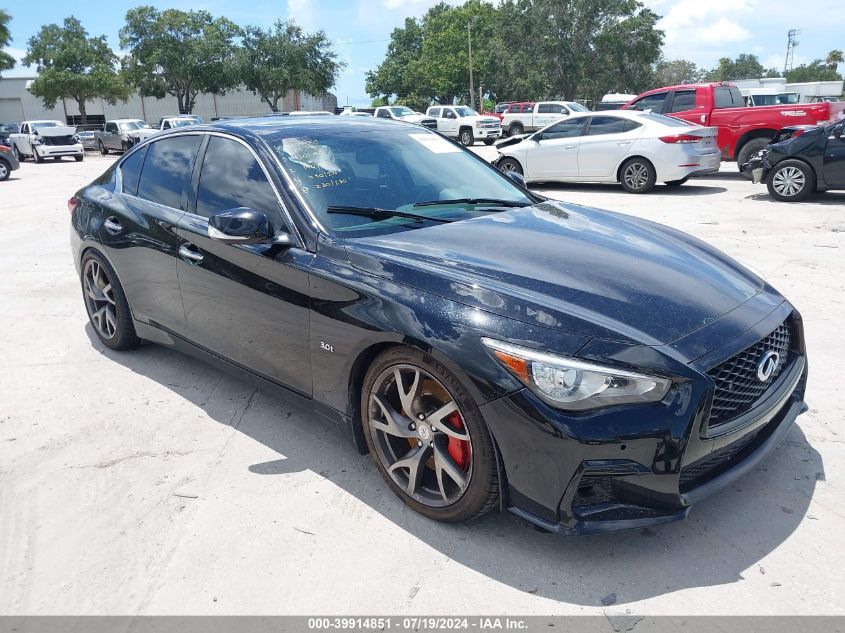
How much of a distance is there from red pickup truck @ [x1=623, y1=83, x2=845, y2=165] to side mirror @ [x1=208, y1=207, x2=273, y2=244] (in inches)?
520

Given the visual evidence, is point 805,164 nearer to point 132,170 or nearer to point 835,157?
point 835,157

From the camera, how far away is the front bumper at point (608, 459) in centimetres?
231

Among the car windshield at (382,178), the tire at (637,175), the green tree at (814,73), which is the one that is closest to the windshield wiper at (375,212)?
the car windshield at (382,178)

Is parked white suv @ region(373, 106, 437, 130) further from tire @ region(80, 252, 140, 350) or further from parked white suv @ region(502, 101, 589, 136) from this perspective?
tire @ region(80, 252, 140, 350)

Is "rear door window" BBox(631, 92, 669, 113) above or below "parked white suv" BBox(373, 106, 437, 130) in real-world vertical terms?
below

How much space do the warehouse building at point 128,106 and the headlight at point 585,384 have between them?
2263 inches

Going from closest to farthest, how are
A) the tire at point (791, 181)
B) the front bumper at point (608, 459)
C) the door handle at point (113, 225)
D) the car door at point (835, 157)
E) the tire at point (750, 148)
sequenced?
the front bumper at point (608, 459) → the door handle at point (113, 225) → the car door at point (835, 157) → the tire at point (791, 181) → the tire at point (750, 148)

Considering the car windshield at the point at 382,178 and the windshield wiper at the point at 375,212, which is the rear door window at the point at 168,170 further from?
the windshield wiper at the point at 375,212

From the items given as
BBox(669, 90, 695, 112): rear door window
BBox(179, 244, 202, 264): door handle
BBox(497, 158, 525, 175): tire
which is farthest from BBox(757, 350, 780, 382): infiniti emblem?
BBox(669, 90, 695, 112): rear door window

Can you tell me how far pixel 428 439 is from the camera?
2.79m

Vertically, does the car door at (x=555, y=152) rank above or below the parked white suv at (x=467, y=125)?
below

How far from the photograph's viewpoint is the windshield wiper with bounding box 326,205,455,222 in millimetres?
3315

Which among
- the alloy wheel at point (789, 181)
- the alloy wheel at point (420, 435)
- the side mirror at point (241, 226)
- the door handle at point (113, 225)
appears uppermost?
the side mirror at point (241, 226)

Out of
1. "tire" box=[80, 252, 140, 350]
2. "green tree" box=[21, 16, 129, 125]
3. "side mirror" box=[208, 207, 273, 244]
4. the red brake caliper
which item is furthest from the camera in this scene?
"green tree" box=[21, 16, 129, 125]
